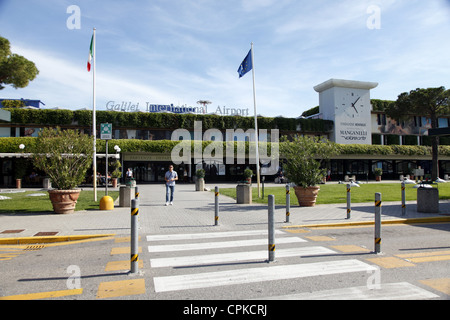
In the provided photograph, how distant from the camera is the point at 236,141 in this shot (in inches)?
1609

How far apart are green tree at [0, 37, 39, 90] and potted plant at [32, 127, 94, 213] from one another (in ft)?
23.8

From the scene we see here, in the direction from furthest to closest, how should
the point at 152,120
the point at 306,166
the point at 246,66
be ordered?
the point at 152,120 < the point at 246,66 < the point at 306,166

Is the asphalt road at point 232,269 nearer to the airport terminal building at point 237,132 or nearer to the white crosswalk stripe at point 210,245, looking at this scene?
the white crosswalk stripe at point 210,245

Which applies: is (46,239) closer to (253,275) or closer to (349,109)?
(253,275)

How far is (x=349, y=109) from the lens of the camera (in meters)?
48.1

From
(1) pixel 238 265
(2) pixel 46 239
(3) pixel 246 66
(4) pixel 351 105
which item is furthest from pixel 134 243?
(4) pixel 351 105

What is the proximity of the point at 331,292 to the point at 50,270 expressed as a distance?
4.49m

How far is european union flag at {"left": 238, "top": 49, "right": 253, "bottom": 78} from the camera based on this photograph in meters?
19.0

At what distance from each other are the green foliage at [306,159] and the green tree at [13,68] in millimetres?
14245

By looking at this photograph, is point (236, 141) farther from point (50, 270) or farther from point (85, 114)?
point (50, 270)

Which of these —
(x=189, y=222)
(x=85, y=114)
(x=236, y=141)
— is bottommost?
(x=189, y=222)

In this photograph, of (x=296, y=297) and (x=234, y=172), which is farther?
(x=234, y=172)

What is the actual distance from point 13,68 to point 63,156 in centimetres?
850
